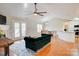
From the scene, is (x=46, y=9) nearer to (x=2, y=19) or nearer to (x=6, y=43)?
(x=2, y=19)

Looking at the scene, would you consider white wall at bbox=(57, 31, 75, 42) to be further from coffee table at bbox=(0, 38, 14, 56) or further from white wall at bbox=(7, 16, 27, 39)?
coffee table at bbox=(0, 38, 14, 56)

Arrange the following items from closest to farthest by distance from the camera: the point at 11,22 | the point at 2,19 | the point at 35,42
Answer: the point at 2,19 < the point at 11,22 < the point at 35,42

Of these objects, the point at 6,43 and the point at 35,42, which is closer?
the point at 6,43

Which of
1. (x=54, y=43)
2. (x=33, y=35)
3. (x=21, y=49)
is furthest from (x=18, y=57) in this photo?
(x=54, y=43)

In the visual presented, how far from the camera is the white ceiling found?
9.24ft

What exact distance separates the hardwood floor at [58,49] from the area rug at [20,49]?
0.16m

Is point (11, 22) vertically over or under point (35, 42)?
over

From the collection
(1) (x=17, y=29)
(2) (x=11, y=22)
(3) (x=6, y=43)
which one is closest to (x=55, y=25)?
(1) (x=17, y=29)

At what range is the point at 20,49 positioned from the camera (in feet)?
9.51

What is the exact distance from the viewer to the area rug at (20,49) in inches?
112

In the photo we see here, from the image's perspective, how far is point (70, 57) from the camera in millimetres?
2834

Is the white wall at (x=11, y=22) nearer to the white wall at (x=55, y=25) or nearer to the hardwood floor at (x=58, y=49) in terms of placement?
the hardwood floor at (x=58, y=49)

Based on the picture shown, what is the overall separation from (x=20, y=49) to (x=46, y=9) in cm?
100

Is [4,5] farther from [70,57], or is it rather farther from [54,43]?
[70,57]
